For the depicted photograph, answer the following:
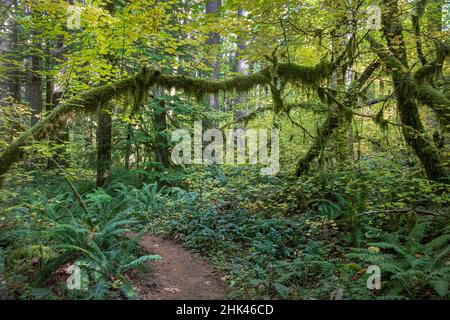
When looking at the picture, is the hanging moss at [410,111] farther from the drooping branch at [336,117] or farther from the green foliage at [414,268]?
the green foliage at [414,268]

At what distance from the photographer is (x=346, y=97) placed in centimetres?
802

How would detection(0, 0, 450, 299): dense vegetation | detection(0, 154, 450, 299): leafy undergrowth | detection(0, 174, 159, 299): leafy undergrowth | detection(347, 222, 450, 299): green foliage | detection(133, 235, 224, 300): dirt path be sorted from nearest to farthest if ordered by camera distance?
1. detection(347, 222, 450, 299): green foliage
2. detection(0, 174, 159, 299): leafy undergrowth
3. detection(0, 154, 450, 299): leafy undergrowth
4. detection(0, 0, 450, 299): dense vegetation
5. detection(133, 235, 224, 300): dirt path

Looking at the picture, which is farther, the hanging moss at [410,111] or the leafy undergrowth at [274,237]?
the hanging moss at [410,111]

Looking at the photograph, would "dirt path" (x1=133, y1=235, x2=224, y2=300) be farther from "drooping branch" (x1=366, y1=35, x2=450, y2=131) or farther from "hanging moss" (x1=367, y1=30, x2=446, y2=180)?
"drooping branch" (x1=366, y1=35, x2=450, y2=131)

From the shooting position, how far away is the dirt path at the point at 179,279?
4773mm

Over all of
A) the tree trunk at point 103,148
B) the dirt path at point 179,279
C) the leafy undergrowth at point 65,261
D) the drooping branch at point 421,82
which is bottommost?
the dirt path at point 179,279

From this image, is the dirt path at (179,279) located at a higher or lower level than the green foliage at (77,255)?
lower

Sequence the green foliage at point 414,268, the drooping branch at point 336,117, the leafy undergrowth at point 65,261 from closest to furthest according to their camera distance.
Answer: the green foliage at point 414,268 → the leafy undergrowth at point 65,261 → the drooping branch at point 336,117

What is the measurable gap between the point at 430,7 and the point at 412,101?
297 centimetres

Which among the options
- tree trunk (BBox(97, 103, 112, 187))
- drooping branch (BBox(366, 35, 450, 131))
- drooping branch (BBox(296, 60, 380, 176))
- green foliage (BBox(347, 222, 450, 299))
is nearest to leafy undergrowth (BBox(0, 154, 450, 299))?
green foliage (BBox(347, 222, 450, 299))

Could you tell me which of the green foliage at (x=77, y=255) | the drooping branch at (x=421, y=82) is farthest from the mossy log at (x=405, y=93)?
the green foliage at (x=77, y=255)

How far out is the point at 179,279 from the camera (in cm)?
546

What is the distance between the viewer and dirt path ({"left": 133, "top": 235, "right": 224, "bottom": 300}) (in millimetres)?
4773
